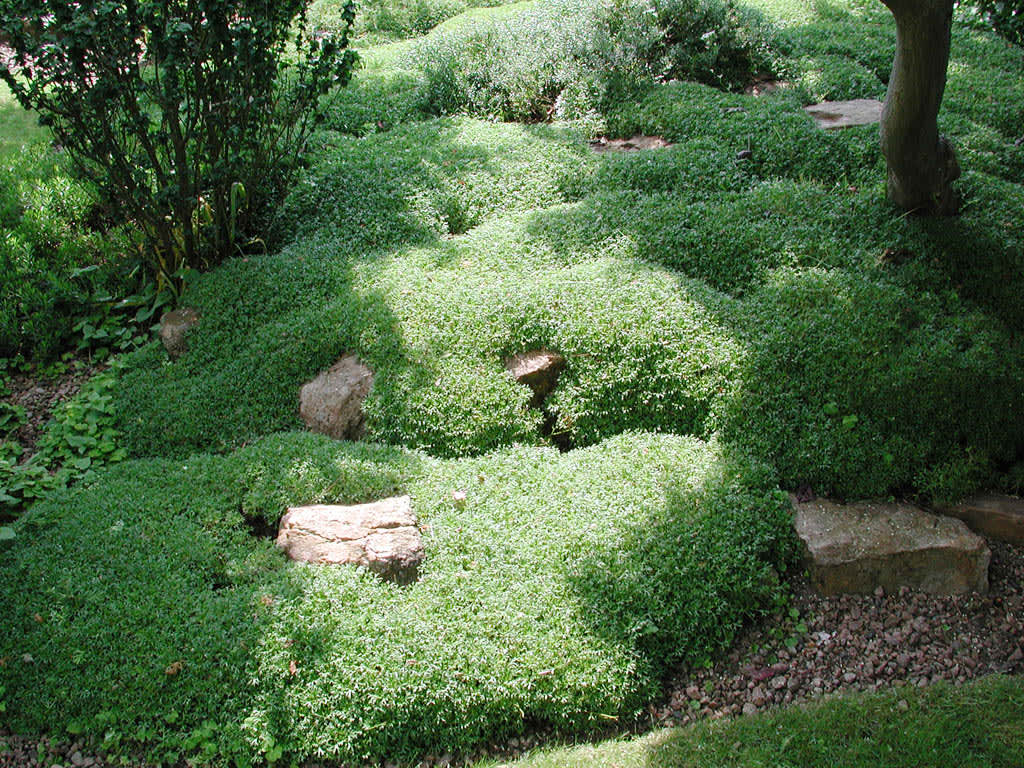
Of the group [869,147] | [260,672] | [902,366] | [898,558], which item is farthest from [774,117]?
[260,672]

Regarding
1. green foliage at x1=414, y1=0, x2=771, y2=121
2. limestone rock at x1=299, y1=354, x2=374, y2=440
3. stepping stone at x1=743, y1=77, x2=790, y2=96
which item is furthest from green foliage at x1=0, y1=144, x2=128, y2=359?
stepping stone at x1=743, y1=77, x2=790, y2=96

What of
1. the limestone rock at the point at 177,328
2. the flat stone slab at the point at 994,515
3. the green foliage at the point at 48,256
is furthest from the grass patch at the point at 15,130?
the flat stone slab at the point at 994,515

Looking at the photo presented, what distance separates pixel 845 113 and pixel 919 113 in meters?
2.64

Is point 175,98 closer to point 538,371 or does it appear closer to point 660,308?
point 538,371

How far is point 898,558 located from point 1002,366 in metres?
1.48

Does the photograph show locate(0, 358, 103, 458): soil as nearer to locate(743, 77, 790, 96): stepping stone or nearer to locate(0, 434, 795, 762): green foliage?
locate(0, 434, 795, 762): green foliage

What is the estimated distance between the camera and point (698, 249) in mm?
5691

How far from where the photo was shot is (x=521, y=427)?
4.80m

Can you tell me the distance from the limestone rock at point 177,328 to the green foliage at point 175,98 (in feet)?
1.40

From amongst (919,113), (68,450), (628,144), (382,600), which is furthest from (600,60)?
(382,600)

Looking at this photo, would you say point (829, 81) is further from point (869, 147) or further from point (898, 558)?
point (898, 558)

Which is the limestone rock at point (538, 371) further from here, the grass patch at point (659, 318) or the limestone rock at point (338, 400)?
the limestone rock at point (338, 400)

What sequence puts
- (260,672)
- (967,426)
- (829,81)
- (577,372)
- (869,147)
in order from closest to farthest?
(260,672)
(967,426)
(577,372)
(869,147)
(829,81)

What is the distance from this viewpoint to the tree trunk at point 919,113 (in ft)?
15.0
